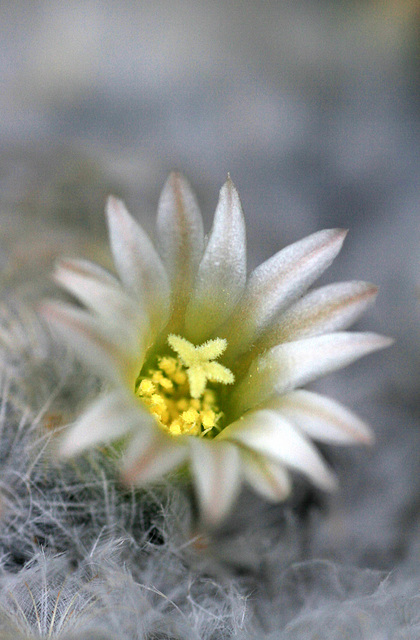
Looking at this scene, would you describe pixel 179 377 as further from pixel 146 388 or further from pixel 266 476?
pixel 266 476

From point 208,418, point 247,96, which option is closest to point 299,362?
point 208,418

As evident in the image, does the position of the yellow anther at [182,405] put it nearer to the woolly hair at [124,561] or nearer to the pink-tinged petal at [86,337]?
the woolly hair at [124,561]

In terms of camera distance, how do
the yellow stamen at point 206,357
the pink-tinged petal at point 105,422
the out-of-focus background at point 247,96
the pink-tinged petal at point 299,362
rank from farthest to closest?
1. the out-of-focus background at point 247,96
2. the yellow stamen at point 206,357
3. the pink-tinged petal at point 299,362
4. the pink-tinged petal at point 105,422

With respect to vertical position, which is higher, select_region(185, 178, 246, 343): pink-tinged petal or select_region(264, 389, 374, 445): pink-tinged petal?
select_region(185, 178, 246, 343): pink-tinged petal

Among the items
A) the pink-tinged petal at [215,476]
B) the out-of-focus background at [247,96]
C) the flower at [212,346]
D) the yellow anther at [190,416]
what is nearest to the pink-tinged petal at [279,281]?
the flower at [212,346]

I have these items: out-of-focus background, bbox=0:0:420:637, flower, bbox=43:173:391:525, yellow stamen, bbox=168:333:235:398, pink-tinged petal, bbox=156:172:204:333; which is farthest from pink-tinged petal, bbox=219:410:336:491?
out-of-focus background, bbox=0:0:420:637

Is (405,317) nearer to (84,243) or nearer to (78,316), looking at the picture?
(84,243)

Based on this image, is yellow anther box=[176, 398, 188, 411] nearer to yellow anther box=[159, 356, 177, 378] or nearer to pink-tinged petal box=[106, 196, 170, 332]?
yellow anther box=[159, 356, 177, 378]
